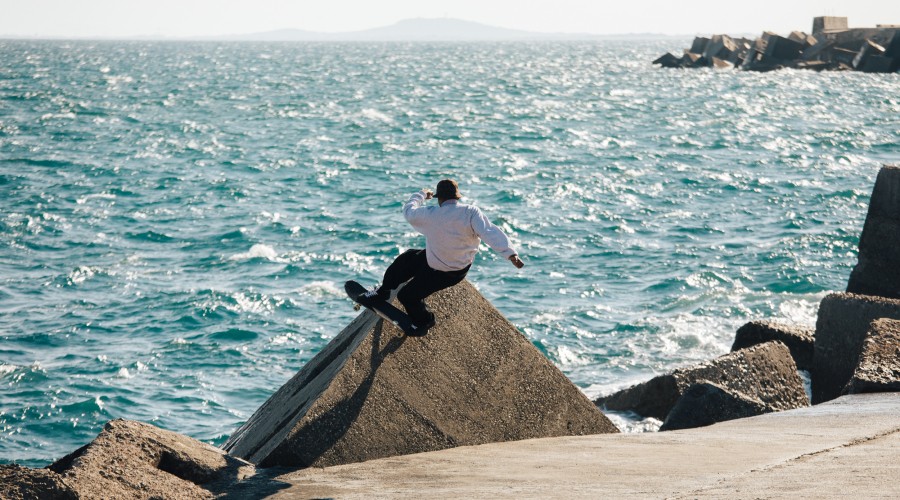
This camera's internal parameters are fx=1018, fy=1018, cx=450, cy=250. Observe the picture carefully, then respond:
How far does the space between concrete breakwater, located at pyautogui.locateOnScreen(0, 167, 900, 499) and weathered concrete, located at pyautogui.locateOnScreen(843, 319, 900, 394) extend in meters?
0.01

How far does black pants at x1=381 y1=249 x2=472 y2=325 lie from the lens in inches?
261

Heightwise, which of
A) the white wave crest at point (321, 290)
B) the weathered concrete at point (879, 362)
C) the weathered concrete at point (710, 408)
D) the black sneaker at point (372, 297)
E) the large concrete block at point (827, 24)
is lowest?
the white wave crest at point (321, 290)

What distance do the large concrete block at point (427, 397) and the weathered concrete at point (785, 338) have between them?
457 centimetres

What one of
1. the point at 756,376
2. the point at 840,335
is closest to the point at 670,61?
the point at 840,335

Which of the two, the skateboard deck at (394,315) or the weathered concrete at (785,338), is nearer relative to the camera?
the skateboard deck at (394,315)

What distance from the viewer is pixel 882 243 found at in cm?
1134

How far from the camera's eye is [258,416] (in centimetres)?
810

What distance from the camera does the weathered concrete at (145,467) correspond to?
512cm

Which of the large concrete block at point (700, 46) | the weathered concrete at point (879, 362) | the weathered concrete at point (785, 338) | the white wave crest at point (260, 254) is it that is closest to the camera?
the weathered concrete at point (879, 362)

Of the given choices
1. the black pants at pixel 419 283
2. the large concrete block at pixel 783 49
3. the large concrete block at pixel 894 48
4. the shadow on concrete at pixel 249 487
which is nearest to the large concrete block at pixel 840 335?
the black pants at pixel 419 283

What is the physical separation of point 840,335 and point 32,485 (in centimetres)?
760

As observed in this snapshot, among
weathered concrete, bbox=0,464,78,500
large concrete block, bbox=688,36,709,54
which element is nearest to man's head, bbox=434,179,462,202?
weathered concrete, bbox=0,464,78,500

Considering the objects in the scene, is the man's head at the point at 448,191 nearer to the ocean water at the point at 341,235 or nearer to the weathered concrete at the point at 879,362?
the weathered concrete at the point at 879,362

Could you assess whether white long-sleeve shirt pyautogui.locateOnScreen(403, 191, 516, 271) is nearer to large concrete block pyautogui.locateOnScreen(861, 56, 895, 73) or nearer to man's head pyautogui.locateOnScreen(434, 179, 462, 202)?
man's head pyautogui.locateOnScreen(434, 179, 462, 202)
